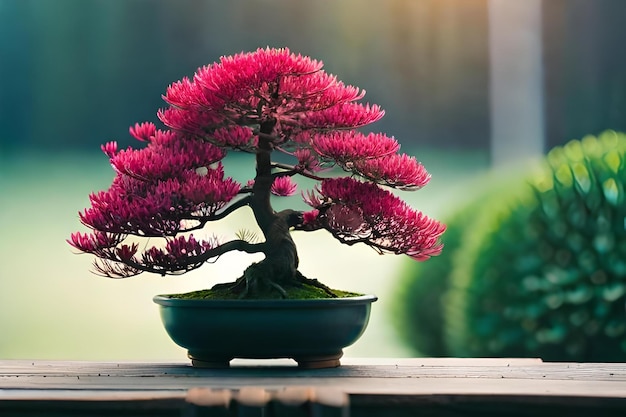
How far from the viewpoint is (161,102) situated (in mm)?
3473

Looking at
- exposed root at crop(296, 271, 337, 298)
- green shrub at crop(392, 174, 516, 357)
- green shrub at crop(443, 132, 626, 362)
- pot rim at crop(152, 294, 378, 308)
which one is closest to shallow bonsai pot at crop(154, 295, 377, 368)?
pot rim at crop(152, 294, 378, 308)

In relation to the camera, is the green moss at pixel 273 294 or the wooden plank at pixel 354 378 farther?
the green moss at pixel 273 294

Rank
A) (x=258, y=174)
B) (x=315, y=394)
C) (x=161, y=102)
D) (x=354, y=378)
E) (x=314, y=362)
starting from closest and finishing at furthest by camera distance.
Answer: (x=315, y=394), (x=354, y=378), (x=314, y=362), (x=258, y=174), (x=161, y=102)

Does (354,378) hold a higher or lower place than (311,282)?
lower

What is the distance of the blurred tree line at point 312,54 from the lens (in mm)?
3467

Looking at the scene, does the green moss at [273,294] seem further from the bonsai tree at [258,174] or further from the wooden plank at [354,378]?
the wooden plank at [354,378]

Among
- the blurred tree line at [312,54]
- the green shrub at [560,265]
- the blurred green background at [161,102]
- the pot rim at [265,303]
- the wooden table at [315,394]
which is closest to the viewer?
the wooden table at [315,394]

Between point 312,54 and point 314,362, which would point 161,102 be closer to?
point 312,54

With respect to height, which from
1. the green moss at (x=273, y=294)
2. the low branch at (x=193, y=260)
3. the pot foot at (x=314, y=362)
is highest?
the low branch at (x=193, y=260)

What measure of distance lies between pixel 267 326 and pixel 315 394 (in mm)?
296

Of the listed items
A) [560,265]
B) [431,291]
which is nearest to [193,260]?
[560,265]

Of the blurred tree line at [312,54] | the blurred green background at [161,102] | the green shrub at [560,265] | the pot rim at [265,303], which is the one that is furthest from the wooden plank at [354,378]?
the blurred tree line at [312,54]

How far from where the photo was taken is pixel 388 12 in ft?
11.7

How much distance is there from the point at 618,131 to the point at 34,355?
2544 mm
